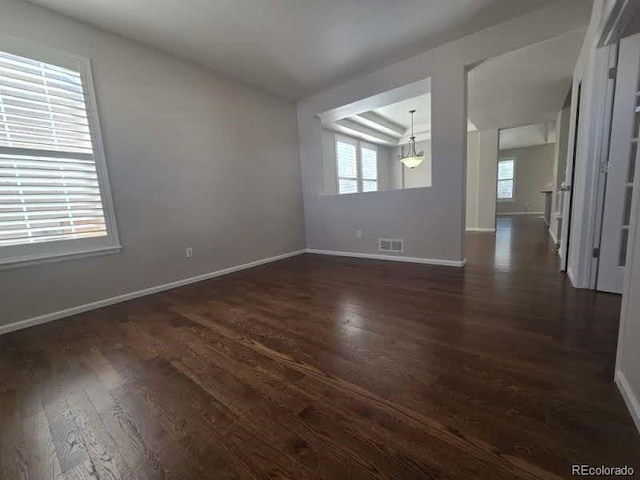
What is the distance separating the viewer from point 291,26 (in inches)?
101

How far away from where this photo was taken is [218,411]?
45.7 inches

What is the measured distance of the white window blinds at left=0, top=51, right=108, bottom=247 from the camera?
2.06 m

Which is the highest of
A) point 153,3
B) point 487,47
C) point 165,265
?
point 153,3

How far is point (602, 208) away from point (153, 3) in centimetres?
414

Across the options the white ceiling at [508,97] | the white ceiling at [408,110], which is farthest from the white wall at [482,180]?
the white ceiling at [408,110]

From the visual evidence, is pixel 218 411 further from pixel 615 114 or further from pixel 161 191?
pixel 615 114

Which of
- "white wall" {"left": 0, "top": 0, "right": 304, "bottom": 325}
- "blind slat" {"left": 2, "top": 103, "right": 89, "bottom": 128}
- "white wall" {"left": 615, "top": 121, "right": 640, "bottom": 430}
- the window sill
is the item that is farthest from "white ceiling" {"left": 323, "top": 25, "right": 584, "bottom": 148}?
the window sill

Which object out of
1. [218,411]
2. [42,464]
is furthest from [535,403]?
[42,464]

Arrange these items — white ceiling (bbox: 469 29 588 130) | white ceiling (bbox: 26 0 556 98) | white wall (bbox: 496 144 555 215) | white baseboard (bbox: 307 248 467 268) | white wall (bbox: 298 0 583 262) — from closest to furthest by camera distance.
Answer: white ceiling (bbox: 26 0 556 98) → white wall (bbox: 298 0 583 262) → white ceiling (bbox: 469 29 588 130) → white baseboard (bbox: 307 248 467 268) → white wall (bbox: 496 144 555 215)

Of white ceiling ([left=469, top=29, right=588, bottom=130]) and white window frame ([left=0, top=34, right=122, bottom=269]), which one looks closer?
white window frame ([left=0, top=34, right=122, bottom=269])

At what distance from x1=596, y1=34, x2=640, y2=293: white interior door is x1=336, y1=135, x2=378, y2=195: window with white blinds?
4174 mm

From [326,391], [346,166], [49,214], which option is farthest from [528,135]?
[49,214]

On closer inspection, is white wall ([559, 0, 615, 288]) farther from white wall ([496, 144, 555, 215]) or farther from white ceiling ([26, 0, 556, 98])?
white wall ([496, 144, 555, 215])

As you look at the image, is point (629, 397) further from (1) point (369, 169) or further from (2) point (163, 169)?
(1) point (369, 169)
